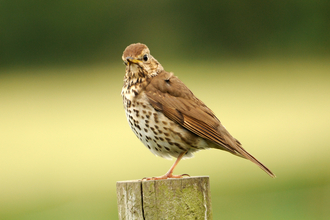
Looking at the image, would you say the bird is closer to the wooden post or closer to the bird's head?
the bird's head

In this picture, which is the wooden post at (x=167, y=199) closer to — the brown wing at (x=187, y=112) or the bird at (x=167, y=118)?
the bird at (x=167, y=118)

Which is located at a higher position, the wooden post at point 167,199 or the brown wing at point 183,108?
the brown wing at point 183,108

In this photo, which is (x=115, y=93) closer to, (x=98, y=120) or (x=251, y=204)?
(x=98, y=120)

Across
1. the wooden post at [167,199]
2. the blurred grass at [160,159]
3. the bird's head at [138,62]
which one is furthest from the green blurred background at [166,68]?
the wooden post at [167,199]

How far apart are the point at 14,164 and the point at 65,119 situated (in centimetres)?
475

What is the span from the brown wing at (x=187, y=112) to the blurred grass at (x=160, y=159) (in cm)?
510

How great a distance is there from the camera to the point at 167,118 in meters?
5.72

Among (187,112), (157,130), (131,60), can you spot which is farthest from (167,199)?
(131,60)

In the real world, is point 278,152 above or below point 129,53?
above

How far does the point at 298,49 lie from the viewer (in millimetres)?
27000

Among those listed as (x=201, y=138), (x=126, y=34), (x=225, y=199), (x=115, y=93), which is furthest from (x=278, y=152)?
(x=201, y=138)

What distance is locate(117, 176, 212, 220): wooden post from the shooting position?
157 inches

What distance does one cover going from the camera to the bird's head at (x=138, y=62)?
20.0 ft

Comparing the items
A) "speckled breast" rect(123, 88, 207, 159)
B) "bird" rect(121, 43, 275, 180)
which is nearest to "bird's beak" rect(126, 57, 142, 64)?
"bird" rect(121, 43, 275, 180)
